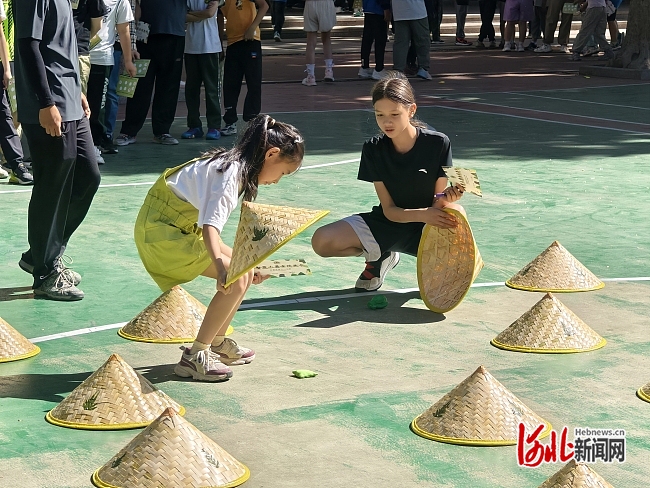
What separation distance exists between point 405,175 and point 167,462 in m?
3.27

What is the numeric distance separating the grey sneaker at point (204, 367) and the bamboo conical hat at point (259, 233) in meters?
0.51

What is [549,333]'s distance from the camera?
19.9 ft

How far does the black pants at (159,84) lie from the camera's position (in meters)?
12.8

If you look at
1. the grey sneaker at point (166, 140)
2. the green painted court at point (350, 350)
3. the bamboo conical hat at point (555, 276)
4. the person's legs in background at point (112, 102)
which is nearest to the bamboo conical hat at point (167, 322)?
the green painted court at point (350, 350)

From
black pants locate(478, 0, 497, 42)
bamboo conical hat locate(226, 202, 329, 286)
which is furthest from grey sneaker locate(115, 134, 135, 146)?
black pants locate(478, 0, 497, 42)

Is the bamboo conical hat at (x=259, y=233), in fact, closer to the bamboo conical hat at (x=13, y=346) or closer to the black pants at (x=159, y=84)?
the bamboo conical hat at (x=13, y=346)

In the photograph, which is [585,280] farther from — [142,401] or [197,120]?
[197,120]

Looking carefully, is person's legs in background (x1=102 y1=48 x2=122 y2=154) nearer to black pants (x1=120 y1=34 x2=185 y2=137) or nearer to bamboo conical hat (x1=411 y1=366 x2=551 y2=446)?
black pants (x1=120 y1=34 x2=185 y2=137)

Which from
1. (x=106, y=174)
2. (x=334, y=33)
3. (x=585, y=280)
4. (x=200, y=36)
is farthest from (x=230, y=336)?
(x=334, y=33)

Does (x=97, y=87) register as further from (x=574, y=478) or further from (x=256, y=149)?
(x=574, y=478)

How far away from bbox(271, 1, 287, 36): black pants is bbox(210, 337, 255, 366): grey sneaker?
24.2 m

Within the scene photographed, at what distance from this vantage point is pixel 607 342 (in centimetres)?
620

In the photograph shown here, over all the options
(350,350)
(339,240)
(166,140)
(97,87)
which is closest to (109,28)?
(97,87)

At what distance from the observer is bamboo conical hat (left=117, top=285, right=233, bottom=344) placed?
622cm
